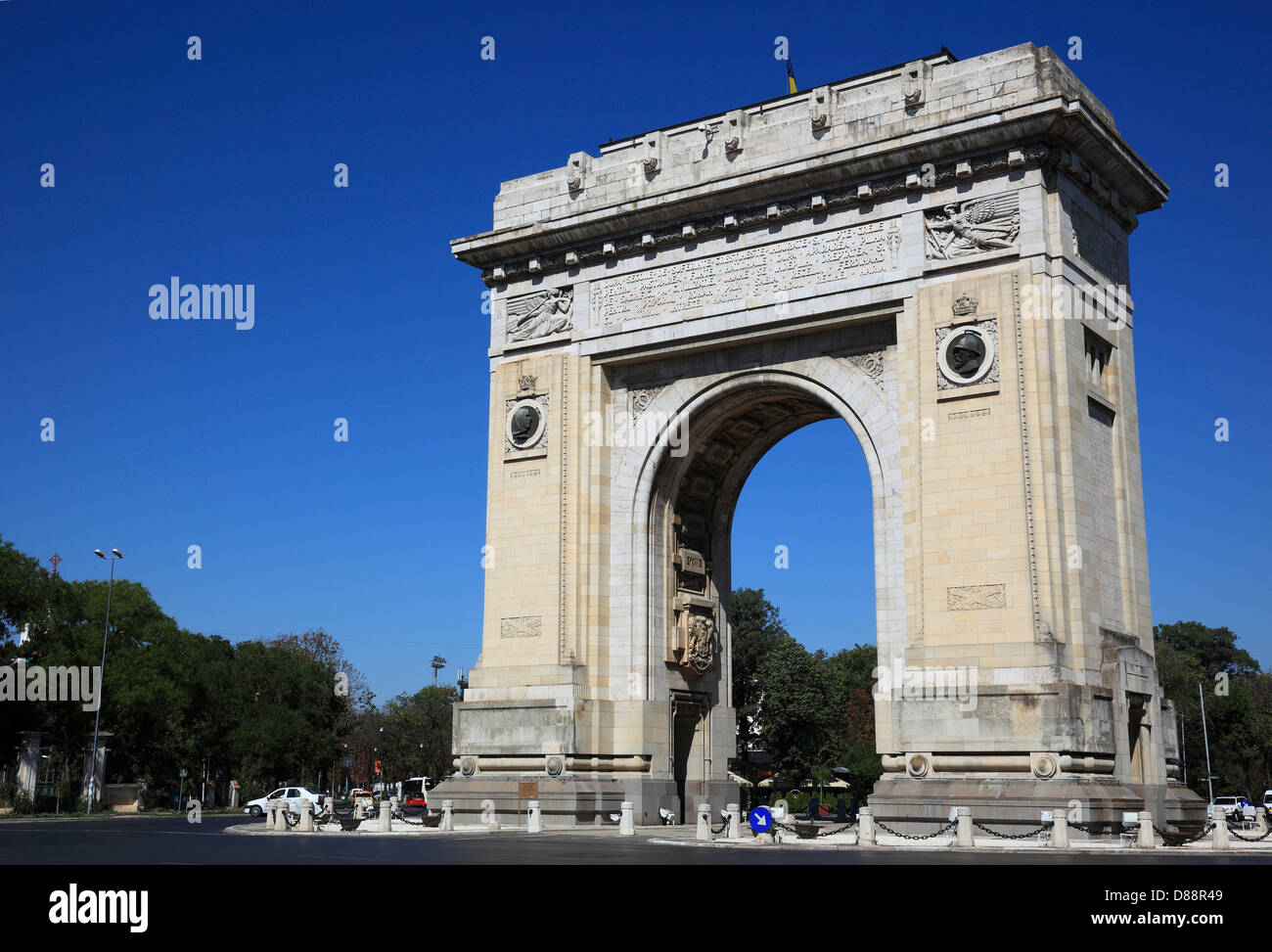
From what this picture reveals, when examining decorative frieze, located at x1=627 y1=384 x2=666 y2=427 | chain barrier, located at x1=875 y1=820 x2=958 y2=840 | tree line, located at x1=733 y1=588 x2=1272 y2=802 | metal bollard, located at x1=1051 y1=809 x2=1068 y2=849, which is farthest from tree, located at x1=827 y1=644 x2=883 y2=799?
metal bollard, located at x1=1051 y1=809 x2=1068 y2=849

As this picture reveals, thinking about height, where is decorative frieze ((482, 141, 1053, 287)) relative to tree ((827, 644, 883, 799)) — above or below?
above

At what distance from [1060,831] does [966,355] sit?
10.1 m

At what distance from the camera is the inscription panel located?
29.1m

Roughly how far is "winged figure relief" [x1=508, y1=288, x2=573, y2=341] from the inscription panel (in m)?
0.94

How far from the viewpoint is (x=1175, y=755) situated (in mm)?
28203

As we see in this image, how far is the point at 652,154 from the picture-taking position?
32500mm

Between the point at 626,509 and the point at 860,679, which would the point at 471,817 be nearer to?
the point at 626,509

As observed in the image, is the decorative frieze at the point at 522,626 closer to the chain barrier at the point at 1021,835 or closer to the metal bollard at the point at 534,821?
the metal bollard at the point at 534,821

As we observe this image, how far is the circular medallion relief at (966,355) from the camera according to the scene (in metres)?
27.2

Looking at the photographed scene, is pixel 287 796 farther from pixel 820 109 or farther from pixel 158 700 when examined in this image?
pixel 820 109

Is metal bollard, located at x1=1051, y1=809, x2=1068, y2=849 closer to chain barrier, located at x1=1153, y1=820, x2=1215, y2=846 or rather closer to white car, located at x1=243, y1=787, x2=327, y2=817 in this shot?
chain barrier, located at x1=1153, y1=820, x2=1215, y2=846

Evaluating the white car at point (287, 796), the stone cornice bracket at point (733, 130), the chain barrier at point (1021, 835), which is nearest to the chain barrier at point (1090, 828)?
the chain barrier at point (1021, 835)

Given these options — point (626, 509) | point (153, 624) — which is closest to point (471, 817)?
point (626, 509)

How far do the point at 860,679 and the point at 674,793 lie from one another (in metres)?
57.3
